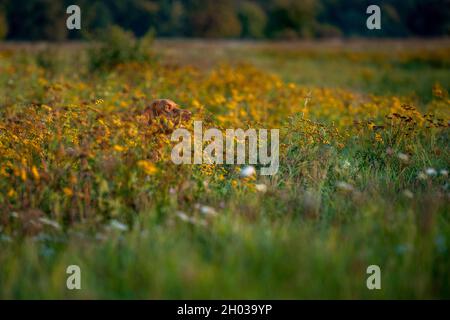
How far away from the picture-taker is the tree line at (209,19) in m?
45.0

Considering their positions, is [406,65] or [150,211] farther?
[406,65]

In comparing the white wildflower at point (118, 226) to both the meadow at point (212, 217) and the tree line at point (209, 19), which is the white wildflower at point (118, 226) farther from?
the tree line at point (209, 19)

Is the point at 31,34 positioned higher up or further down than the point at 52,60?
higher up

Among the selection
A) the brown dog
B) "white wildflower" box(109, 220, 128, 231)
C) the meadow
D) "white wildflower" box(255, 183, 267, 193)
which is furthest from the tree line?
"white wildflower" box(109, 220, 128, 231)

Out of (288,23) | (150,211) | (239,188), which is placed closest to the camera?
(150,211)

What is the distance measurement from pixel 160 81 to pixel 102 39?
418cm

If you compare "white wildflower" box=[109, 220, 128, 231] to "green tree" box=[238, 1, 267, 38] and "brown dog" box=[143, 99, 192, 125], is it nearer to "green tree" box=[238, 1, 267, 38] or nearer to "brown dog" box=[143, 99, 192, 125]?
"brown dog" box=[143, 99, 192, 125]

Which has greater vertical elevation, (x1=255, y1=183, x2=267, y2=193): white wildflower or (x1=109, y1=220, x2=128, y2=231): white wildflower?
(x1=255, y1=183, x2=267, y2=193): white wildflower

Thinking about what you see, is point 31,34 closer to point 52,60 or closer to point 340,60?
point 340,60

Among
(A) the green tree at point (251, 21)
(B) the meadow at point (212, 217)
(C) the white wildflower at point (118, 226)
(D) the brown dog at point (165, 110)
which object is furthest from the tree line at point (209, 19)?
(C) the white wildflower at point (118, 226)

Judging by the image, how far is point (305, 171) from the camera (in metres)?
4.91

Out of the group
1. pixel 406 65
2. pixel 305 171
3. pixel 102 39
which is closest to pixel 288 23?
pixel 406 65

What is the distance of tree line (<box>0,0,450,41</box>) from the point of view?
45.0 metres

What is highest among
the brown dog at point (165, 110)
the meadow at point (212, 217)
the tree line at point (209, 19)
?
the tree line at point (209, 19)
